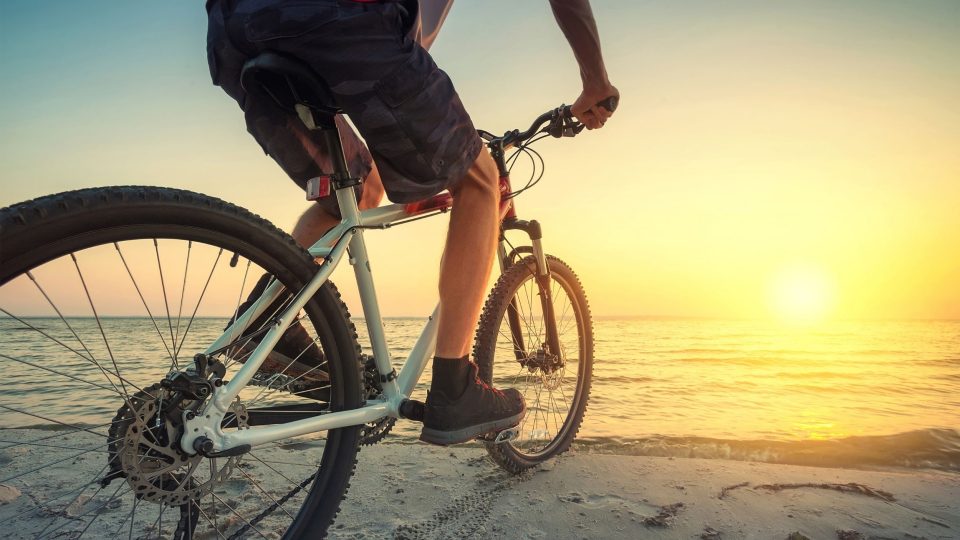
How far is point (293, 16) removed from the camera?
1.40 metres

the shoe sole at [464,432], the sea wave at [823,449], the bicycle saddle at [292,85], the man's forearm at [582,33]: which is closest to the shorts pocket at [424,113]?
the bicycle saddle at [292,85]

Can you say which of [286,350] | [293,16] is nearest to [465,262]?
[286,350]

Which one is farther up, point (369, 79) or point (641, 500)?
point (369, 79)

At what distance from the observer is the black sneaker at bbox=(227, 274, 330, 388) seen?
5.62 feet

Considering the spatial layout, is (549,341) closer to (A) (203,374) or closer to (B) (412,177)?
(B) (412,177)

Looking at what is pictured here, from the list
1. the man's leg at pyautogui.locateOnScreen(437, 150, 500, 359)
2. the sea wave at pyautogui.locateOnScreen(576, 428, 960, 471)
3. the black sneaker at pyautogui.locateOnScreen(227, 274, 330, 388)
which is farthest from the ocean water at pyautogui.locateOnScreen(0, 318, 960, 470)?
the man's leg at pyautogui.locateOnScreen(437, 150, 500, 359)

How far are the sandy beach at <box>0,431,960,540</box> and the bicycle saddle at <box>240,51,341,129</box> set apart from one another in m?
1.44

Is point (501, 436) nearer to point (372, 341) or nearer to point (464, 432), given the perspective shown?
point (464, 432)

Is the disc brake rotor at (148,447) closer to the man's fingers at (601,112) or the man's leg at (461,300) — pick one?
the man's leg at (461,300)

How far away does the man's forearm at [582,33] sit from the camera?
6.31 ft

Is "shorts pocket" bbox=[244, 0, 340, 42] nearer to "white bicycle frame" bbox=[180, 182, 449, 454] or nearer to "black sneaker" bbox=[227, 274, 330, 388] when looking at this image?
"white bicycle frame" bbox=[180, 182, 449, 454]

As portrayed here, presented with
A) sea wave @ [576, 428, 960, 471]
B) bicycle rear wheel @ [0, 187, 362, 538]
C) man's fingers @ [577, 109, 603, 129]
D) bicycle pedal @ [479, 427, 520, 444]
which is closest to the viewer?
bicycle rear wheel @ [0, 187, 362, 538]

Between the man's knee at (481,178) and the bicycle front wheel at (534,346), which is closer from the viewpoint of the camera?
the man's knee at (481,178)

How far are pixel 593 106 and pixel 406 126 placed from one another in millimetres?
1067
